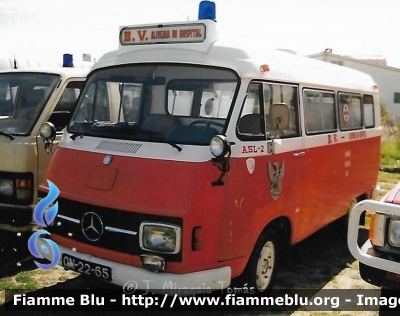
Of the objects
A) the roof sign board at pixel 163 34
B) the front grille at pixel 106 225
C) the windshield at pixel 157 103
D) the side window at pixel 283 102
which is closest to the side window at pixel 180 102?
the windshield at pixel 157 103

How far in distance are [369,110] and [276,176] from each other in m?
3.56

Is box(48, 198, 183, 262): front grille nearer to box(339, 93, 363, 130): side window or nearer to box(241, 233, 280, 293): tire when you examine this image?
box(241, 233, 280, 293): tire

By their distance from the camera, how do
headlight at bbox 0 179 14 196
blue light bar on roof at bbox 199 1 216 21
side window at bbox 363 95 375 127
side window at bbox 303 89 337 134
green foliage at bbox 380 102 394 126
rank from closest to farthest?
1. blue light bar on roof at bbox 199 1 216 21
2. side window at bbox 303 89 337 134
3. headlight at bbox 0 179 14 196
4. side window at bbox 363 95 375 127
5. green foliage at bbox 380 102 394 126

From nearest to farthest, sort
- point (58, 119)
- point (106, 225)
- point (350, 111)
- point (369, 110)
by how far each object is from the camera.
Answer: point (106, 225) → point (58, 119) → point (350, 111) → point (369, 110)

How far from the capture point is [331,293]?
532 cm

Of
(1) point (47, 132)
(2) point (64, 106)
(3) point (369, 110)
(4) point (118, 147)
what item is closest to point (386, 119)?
(3) point (369, 110)

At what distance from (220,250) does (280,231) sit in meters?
1.37

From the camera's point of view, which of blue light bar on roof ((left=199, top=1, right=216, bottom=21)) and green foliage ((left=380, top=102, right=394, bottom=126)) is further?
green foliage ((left=380, top=102, right=394, bottom=126))

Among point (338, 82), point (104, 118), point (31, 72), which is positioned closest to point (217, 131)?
point (104, 118)

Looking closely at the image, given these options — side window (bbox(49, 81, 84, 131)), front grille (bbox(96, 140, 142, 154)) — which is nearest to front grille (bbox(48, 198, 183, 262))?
front grille (bbox(96, 140, 142, 154))

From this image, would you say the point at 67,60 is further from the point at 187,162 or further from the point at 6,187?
the point at 187,162

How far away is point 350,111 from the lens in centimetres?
679

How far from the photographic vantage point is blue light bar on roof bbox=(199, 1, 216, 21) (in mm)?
4832

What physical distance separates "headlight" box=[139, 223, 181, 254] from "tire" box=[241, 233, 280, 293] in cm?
104
